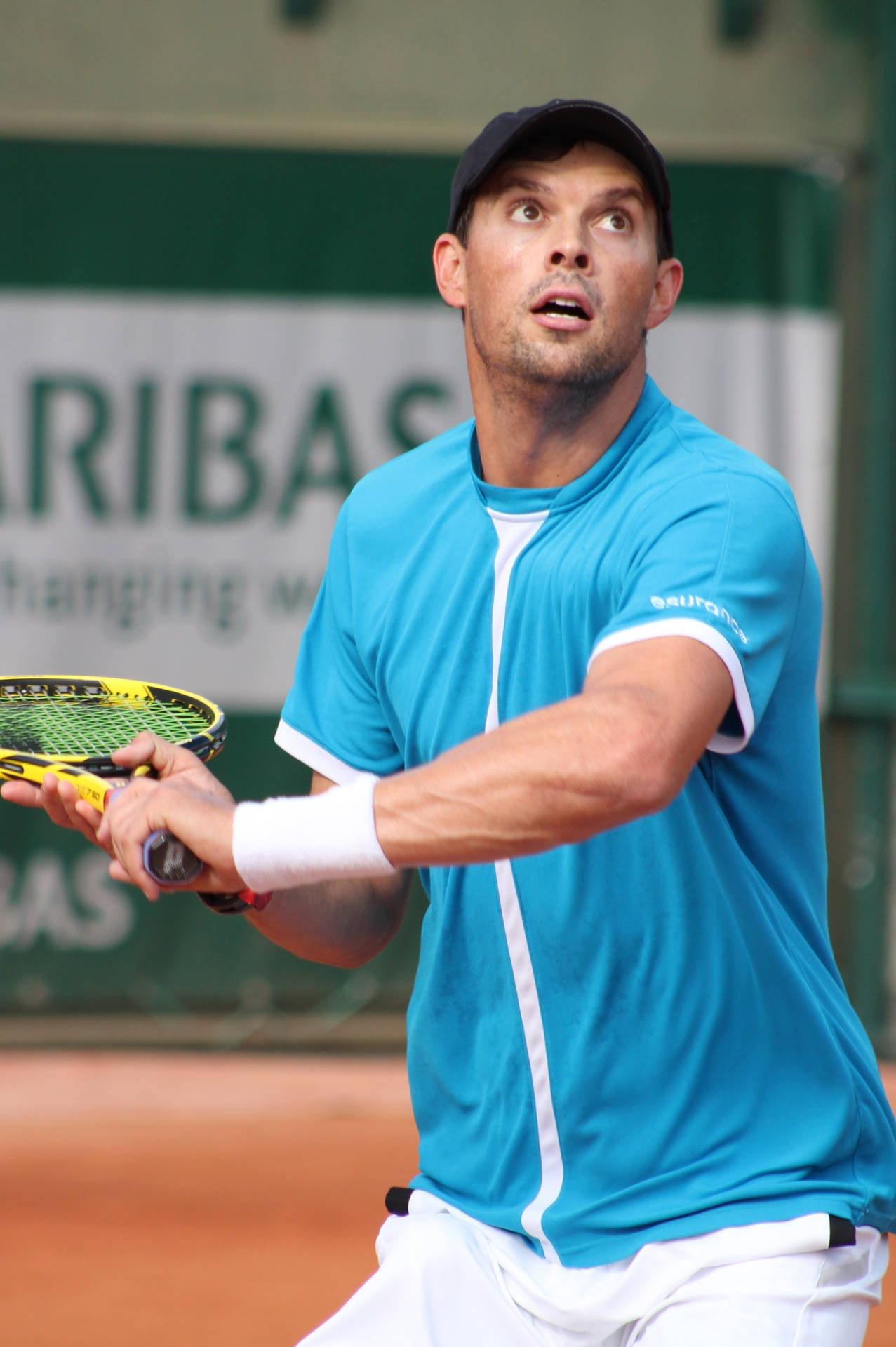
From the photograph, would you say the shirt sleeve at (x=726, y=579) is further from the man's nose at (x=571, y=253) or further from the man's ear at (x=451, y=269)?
the man's ear at (x=451, y=269)

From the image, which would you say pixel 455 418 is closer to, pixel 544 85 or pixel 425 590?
pixel 544 85

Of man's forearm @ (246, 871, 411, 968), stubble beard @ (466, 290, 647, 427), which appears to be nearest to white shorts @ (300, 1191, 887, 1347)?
man's forearm @ (246, 871, 411, 968)

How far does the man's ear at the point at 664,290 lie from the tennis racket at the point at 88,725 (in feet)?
2.49

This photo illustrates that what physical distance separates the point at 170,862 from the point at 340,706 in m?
0.52

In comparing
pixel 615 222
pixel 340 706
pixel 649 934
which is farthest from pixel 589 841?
pixel 615 222

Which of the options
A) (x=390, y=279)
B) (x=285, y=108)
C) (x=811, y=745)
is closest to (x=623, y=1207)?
(x=811, y=745)

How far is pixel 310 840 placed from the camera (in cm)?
162

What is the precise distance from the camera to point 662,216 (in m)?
2.03

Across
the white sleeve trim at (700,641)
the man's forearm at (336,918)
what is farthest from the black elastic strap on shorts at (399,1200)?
the white sleeve trim at (700,641)

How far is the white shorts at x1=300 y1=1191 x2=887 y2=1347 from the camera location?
5.63 feet

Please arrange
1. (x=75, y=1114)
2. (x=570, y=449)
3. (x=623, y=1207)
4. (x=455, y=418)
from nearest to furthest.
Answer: (x=623, y=1207)
(x=570, y=449)
(x=75, y=1114)
(x=455, y=418)

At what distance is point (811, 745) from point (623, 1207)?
555mm

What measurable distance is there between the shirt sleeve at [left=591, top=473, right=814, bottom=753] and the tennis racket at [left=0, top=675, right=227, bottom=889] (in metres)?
0.64

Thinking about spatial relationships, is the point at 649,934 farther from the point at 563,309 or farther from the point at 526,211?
the point at 526,211
